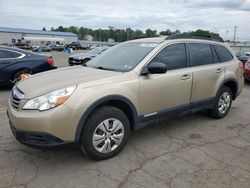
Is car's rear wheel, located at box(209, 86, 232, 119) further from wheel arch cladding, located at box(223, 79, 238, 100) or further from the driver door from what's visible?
the driver door

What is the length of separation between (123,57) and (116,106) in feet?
3.27

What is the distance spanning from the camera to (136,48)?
13.9 ft

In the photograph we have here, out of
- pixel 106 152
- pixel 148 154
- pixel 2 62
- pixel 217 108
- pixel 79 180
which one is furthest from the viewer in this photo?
pixel 2 62

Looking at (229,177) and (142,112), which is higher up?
(142,112)

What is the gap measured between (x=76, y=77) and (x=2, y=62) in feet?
17.5

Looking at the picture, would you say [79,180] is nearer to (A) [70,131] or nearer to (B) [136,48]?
(A) [70,131]

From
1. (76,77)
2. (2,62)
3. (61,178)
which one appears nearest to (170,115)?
(76,77)

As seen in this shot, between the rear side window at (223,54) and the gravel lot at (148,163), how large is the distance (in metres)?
1.57

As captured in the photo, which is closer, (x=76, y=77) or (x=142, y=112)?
(x=76, y=77)

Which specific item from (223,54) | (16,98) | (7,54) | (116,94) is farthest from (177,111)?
(7,54)

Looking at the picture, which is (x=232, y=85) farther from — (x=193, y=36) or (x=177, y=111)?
(x=177, y=111)

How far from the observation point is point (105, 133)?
336 cm

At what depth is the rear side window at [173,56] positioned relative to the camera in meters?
4.02

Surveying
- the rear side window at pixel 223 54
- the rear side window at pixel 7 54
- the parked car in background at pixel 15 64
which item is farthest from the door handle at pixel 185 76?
the rear side window at pixel 7 54
